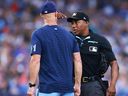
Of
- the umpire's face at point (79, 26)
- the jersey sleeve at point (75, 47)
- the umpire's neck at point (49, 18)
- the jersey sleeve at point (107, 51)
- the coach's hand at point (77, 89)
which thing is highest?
the umpire's neck at point (49, 18)

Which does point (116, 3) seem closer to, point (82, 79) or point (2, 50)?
point (2, 50)

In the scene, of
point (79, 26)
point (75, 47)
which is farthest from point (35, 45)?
point (79, 26)

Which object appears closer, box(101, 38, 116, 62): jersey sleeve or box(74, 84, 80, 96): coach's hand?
box(74, 84, 80, 96): coach's hand

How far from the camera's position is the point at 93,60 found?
1062 centimetres

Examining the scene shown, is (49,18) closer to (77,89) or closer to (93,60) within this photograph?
(77,89)

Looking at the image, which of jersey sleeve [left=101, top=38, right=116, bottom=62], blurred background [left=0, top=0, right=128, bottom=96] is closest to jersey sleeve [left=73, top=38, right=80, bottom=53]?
jersey sleeve [left=101, top=38, right=116, bottom=62]

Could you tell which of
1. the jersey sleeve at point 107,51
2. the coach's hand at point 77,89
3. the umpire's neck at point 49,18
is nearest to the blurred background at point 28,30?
the jersey sleeve at point 107,51

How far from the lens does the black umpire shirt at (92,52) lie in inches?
417

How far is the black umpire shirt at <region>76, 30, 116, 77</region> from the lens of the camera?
10.6 metres

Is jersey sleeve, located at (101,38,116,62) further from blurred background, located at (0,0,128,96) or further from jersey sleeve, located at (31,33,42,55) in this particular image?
blurred background, located at (0,0,128,96)

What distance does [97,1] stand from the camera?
73.9ft

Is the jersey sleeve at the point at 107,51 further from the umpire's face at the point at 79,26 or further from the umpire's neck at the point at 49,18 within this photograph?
the umpire's neck at the point at 49,18

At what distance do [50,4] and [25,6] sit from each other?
451 inches

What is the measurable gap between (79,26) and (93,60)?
22.4 inches
